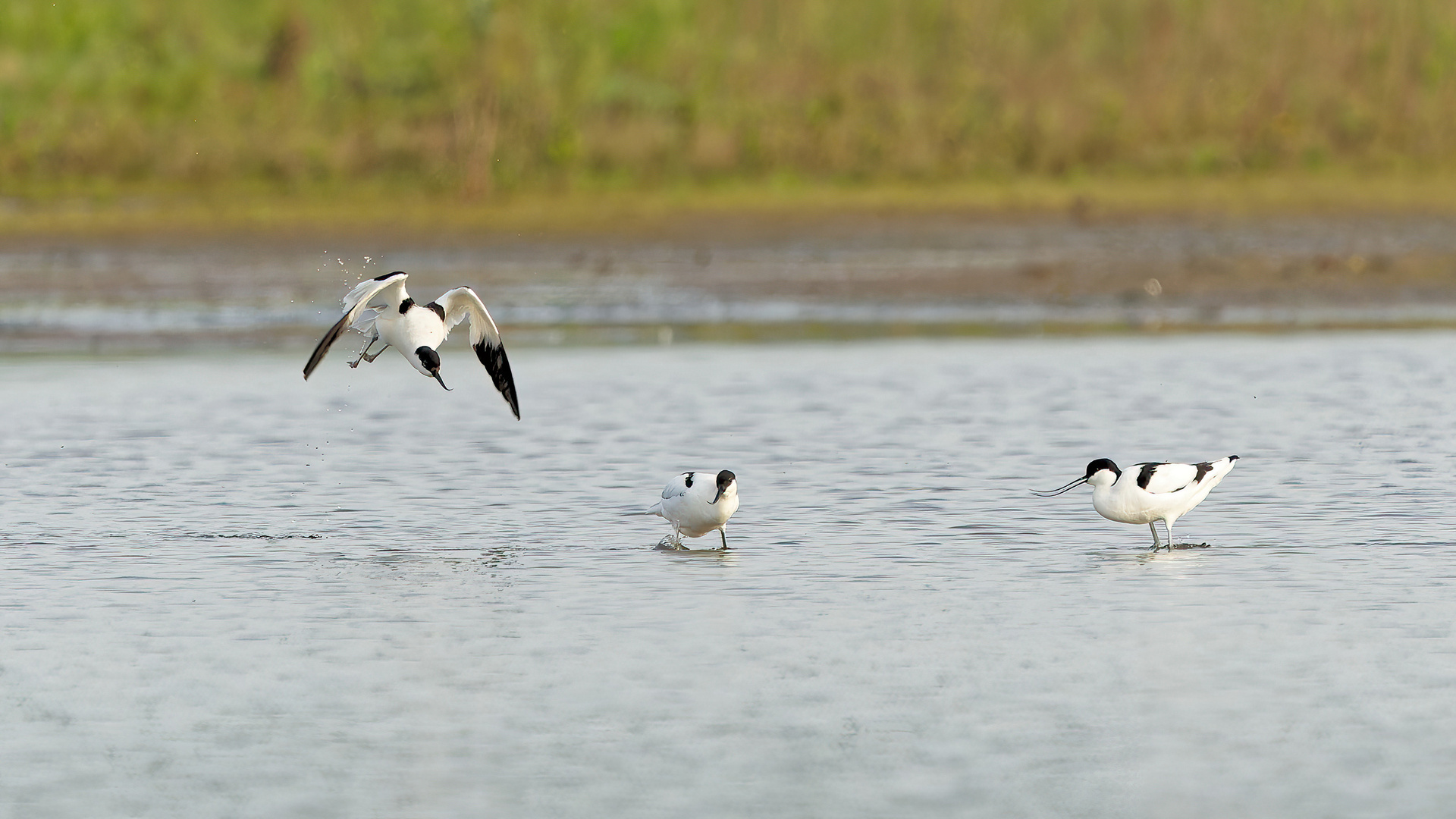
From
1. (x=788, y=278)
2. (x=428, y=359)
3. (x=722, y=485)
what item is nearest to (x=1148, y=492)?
(x=722, y=485)

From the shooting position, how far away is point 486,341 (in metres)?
13.6

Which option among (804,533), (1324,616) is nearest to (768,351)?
(804,533)

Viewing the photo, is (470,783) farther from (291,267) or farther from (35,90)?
(35,90)

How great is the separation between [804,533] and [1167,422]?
544cm

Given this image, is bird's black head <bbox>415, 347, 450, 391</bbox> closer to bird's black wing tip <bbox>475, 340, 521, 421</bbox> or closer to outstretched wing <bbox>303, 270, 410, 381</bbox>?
outstretched wing <bbox>303, 270, 410, 381</bbox>

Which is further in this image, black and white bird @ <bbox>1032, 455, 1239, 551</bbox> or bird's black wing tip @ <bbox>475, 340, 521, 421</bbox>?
bird's black wing tip @ <bbox>475, 340, 521, 421</bbox>

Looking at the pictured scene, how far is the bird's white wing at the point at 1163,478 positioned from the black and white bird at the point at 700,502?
1.95 metres

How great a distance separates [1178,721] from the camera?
805 centimetres

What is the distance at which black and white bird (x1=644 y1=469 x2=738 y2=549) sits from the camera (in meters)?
11.6

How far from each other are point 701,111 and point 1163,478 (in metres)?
29.2

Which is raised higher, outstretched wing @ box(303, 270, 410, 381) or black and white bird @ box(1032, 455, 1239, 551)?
outstretched wing @ box(303, 270, 410, 381)

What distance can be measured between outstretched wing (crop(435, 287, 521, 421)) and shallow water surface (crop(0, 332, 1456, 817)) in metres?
0.69

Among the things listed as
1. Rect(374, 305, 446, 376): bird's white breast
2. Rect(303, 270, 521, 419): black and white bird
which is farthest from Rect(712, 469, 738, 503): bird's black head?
Rect(374, 305, 446, 376): bird's white breast

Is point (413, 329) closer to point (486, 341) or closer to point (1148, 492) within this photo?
point (486, 341)
